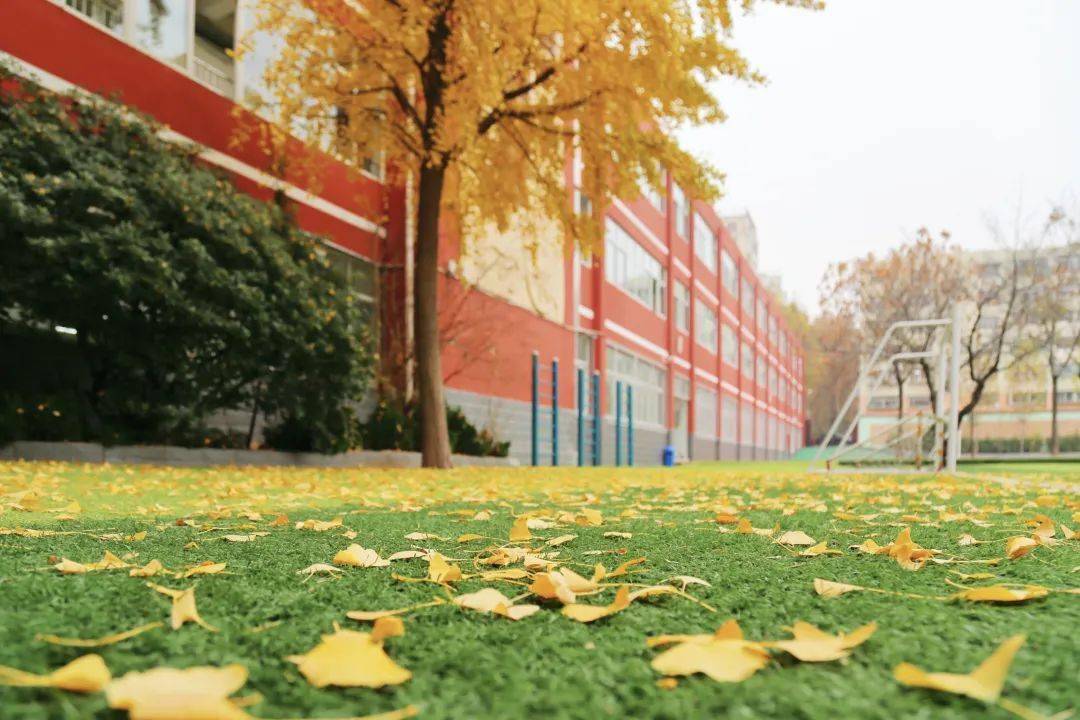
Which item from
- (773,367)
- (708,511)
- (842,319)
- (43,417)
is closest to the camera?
(708,511)

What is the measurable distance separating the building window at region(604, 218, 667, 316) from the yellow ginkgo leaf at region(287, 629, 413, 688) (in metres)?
19.0

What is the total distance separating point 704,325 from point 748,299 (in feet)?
42.4

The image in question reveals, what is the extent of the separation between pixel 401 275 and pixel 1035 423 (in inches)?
2416

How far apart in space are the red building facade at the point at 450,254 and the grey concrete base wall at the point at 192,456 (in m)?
2.20

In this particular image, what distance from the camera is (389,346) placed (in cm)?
1267

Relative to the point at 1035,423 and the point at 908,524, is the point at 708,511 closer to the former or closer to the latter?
the point at 908,524

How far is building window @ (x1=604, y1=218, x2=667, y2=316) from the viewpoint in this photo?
71.8 ft

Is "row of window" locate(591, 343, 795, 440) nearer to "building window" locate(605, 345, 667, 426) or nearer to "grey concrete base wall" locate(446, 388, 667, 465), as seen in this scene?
"building window" locate(605, 345, 667, 426)

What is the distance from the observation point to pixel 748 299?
150 feet

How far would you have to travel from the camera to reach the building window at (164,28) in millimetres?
9031

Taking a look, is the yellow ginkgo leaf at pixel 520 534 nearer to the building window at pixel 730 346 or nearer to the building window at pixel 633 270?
the building window at pixel 633 270

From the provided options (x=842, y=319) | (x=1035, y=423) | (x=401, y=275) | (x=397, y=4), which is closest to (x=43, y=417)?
(x=397, y=4)

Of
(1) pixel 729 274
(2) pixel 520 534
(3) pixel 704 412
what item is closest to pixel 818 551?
(2) pixel 520 534

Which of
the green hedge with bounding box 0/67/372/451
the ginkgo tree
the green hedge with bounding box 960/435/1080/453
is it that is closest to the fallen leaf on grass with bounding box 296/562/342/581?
the green hedge with bounding box 0/67/372/451
